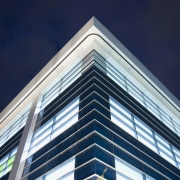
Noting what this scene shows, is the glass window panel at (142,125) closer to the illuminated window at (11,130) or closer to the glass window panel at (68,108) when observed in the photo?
the glass window panel at (68,108)

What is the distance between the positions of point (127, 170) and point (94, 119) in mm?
3906

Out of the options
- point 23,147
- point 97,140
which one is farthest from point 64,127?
point 23,147

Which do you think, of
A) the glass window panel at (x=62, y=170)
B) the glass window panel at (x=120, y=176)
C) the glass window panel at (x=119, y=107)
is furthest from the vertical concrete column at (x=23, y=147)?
the glass window panel at (x=120, y=176)

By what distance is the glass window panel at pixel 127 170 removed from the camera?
14984 millimetres

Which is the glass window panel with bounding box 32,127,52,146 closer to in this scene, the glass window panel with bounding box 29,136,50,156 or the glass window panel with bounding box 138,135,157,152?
the glass window panel with bounding box 29,136,50,156

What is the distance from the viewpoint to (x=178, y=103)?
105 feet

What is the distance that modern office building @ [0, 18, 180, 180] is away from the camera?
15.5 meters

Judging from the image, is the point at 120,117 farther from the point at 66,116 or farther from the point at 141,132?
the point at 66,116

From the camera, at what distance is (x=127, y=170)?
15.5m

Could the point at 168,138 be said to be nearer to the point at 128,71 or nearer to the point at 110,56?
the point at 128,71

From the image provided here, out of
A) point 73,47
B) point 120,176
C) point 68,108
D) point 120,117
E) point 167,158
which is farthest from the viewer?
point 73,47

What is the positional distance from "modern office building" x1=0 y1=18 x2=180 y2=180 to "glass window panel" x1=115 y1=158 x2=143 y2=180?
0.07m

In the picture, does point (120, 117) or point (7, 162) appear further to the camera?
point (7, 162)

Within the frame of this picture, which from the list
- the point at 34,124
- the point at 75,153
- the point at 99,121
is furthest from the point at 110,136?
the point at 34,124
